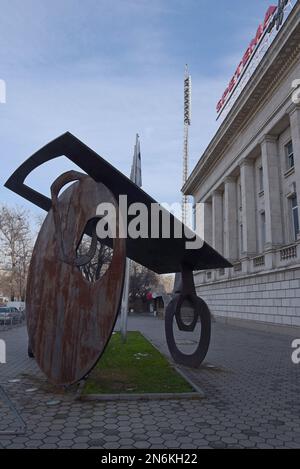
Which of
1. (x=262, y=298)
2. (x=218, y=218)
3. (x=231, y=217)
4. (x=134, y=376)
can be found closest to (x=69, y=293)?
(x=134, y=376)

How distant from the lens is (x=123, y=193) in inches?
276

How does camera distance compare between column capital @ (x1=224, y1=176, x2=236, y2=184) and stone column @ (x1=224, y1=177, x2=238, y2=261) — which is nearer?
stone column @ (x1=224, y1=177, x2=238, y2=261)

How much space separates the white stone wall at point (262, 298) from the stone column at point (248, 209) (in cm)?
229

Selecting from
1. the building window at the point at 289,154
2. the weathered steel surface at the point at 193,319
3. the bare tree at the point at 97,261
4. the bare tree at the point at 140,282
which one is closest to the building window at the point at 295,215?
the building window at the point at 289,154

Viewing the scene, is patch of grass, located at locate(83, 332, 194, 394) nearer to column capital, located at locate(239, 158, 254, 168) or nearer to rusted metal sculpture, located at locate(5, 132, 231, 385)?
rusted metal sculpture, located at locate(5, 132, 231, 385)

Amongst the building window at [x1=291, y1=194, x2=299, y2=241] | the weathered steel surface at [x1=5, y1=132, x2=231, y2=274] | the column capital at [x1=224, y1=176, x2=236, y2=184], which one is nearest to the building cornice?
the column capital at [x1=224, y1=176, x2=236, y2=184]

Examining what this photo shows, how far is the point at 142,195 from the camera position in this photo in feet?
22.4

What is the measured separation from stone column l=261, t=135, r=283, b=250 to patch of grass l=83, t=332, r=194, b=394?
14647 millimetres

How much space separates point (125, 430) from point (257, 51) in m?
26.7

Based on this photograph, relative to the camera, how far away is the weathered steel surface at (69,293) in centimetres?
651

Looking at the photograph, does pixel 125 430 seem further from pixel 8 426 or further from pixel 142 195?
pixel 142 195

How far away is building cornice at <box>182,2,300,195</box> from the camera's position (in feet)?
66.4

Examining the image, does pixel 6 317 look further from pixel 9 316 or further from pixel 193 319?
pixel 193 319

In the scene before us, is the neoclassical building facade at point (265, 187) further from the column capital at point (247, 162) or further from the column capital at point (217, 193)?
the column capital at point (217, 193)
